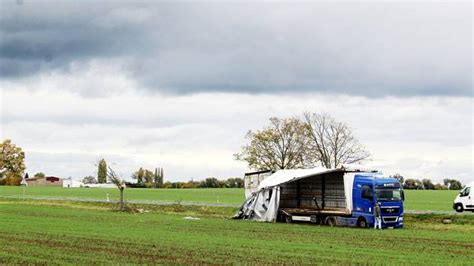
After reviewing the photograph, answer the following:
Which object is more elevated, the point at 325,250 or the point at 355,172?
the point at 355,172

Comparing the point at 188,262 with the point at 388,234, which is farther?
the point at 388,234

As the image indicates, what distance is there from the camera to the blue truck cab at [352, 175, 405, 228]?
144ft

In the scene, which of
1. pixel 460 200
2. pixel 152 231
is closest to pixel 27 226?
pixel 152 231

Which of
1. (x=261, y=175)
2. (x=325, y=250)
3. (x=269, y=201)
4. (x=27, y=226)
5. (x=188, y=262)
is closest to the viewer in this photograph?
(x=188, y=262)

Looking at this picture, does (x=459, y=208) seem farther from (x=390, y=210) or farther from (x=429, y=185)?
(x=429, y=185)

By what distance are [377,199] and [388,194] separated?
90 cm

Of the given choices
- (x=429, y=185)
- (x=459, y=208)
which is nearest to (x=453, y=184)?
(x=429, y=185)

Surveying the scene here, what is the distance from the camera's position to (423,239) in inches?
1359

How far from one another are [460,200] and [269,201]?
1538 cm

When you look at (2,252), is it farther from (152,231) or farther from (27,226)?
(27,226)

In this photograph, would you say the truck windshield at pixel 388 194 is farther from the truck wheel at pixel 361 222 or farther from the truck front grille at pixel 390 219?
the truck wheel at pixel 361 222

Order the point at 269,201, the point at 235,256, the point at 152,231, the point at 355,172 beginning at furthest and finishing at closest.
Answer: the point at 269,201, the point at 355,172, the point at 152,231, the point at 235,256

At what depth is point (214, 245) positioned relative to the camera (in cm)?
2892

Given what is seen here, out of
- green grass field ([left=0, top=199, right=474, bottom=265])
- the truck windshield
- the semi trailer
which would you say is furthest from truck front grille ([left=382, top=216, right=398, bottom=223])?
green grass field ([left=0, top=199, right=474, bottom=265])
